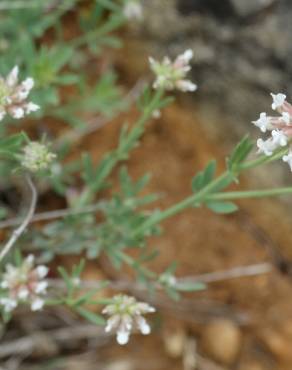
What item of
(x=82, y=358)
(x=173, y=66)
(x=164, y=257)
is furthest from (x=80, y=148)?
(x=173, y=66)

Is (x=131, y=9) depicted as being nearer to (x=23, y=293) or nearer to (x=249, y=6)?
(x=249, y=6)

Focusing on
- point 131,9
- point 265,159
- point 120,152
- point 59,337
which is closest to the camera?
point 265,159

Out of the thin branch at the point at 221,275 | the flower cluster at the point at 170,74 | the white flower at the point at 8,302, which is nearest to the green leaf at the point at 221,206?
the flower cluster at the point at 170,74

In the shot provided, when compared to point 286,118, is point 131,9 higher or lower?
higher

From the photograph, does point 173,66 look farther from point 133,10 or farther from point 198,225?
point 198,225

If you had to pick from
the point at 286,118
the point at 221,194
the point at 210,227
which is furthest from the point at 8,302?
the point at 210,227

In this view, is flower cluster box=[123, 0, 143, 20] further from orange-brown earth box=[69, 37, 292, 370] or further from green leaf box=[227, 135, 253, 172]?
green leaf box=[227, 135, 253, 172]

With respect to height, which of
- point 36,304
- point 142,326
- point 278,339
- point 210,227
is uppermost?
point 210,227
